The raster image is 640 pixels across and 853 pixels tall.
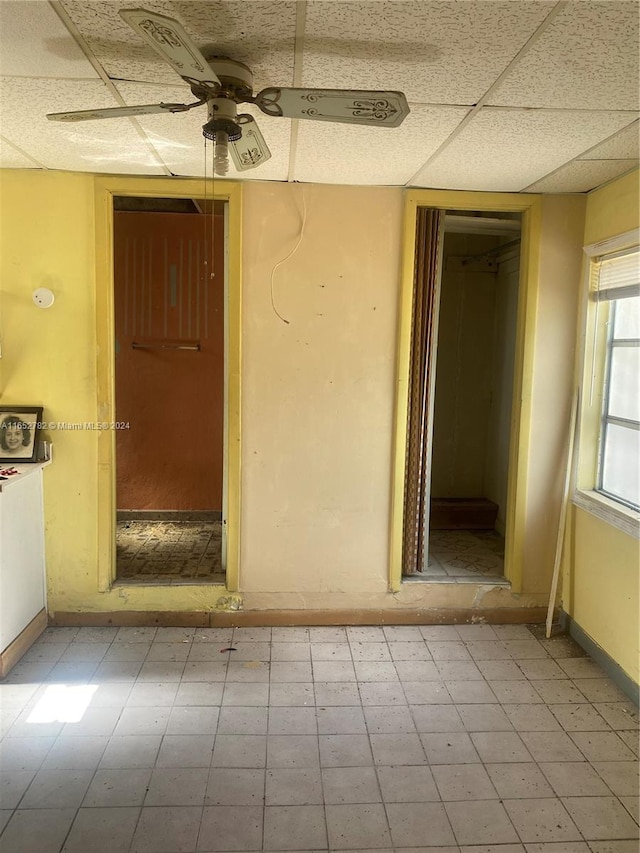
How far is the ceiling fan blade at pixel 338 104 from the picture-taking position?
155 centimetres

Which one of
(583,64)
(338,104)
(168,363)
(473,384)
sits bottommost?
(473,384)

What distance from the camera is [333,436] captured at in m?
3.31

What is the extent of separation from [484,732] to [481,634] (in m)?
0.88

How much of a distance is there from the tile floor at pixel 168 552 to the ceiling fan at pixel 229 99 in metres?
2.48

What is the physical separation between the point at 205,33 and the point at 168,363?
3.16m

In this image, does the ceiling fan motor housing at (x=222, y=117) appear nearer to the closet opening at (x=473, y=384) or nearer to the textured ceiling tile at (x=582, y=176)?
the textured ceiling tile at (x=582, y=176)

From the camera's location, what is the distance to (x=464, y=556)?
393 centimetres

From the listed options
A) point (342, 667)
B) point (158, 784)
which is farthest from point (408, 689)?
point (158, 784)

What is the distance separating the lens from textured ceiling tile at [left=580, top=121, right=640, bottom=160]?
2.27 meters

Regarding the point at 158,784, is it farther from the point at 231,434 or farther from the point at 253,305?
the point at 253,305

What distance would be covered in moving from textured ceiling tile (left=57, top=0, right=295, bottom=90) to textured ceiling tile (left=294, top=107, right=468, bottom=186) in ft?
1.63

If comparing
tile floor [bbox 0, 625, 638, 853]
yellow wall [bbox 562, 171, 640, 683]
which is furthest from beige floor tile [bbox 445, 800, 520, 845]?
yellow wall [bbox 562, 171, 640, 683]

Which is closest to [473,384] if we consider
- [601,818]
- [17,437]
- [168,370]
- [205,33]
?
[168,370]

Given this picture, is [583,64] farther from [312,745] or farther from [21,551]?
[21,551]
